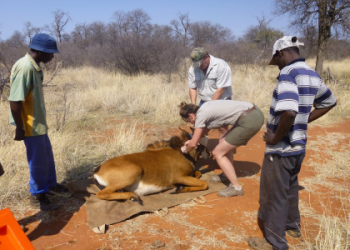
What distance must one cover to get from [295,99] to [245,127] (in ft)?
4.75

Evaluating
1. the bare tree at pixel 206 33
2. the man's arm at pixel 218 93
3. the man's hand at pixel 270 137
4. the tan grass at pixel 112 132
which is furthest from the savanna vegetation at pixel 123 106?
the bare tree at pixel 206 33

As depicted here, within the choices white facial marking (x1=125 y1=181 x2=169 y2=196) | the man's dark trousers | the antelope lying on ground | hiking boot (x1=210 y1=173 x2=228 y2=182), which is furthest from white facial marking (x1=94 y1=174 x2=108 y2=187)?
the man's dark trousers

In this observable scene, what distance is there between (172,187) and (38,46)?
2.78 m

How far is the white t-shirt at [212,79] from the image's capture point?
5.06 meters

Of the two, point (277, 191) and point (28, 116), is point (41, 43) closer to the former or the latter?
point (28, 116)

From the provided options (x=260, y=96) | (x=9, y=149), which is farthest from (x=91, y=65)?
(x=9, y=149)

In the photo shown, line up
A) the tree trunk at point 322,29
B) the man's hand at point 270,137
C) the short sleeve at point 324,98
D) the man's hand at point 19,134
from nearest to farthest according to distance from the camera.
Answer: the man's hand at point 270,137 < the short sleeve at point 324,98 < the man's hand at point 19,134 < the tree trunk at point 322,29

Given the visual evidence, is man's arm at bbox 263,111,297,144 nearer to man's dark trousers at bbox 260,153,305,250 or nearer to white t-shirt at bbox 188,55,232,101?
man's dark trousers at bbox 260,153,305,250

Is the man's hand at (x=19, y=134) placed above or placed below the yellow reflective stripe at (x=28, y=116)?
below

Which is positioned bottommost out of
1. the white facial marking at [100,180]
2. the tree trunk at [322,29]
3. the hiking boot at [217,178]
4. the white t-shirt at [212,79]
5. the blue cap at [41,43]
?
the hiking boot at [217,178]

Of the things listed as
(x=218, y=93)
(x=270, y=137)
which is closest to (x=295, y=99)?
(x=270, y=137)

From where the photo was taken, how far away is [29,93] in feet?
11.0

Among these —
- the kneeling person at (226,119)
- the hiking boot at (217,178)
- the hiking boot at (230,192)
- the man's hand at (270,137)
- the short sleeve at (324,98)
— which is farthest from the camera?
the hiking boot at (217,178)

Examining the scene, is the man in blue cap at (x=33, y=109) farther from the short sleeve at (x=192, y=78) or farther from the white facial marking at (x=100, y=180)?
the short sleeve at (x=192, y=78)
